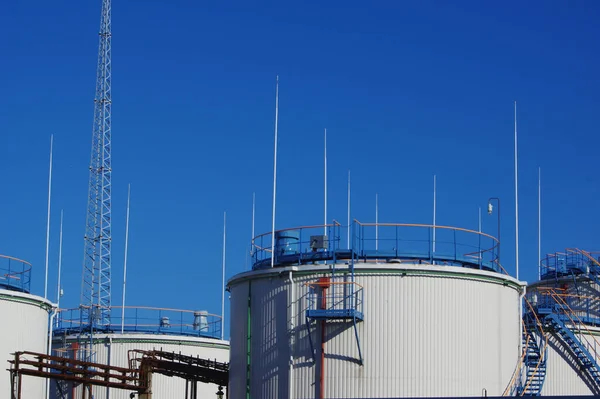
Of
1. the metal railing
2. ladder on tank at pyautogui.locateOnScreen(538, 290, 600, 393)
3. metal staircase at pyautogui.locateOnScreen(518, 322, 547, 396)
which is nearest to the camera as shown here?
the metal railing

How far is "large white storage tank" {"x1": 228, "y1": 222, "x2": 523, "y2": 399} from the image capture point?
42.9 meters

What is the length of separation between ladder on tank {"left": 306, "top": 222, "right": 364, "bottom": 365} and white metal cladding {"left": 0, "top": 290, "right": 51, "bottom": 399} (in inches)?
588

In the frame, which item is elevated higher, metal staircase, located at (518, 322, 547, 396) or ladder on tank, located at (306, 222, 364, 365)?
ladder on tank, located at (306, 222, 364, 365)

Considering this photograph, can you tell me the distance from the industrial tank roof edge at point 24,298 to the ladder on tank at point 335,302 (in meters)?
14.9

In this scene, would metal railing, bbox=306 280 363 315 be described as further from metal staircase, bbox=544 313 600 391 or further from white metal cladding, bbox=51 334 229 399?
white metal cladding, bbox=51 334 229 399

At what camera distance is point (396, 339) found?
1693 inches

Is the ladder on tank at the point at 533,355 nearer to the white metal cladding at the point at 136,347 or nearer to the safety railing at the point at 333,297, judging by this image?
the safety railing at the point at 333,297

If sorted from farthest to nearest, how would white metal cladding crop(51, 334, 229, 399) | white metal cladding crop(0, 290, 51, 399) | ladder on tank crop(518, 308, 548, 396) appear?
white metal cladding crop(51, 334, 229, 399) → white metal cladding crop(0, 290, 51, 399) → ladder on tank crop(518, 308, 548, 396)

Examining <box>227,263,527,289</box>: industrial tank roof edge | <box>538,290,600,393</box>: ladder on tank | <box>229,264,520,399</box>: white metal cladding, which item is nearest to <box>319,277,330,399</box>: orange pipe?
<box>229,264,520,399</box>: white metal cladding

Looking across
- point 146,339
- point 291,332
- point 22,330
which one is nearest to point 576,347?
point 291,332

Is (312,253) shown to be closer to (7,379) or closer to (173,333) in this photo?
(7,379)

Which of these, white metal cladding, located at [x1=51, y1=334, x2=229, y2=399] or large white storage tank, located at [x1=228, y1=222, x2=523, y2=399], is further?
white metal cladding, located at [x1=51, y1=334, x2=229, y2=399]

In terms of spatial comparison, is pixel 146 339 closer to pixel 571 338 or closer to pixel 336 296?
pixel 336 296

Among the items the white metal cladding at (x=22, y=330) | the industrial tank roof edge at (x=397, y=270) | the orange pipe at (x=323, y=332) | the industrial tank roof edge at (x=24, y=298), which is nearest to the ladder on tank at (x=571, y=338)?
the industrial tank roof edge at (x=397, y=270)
